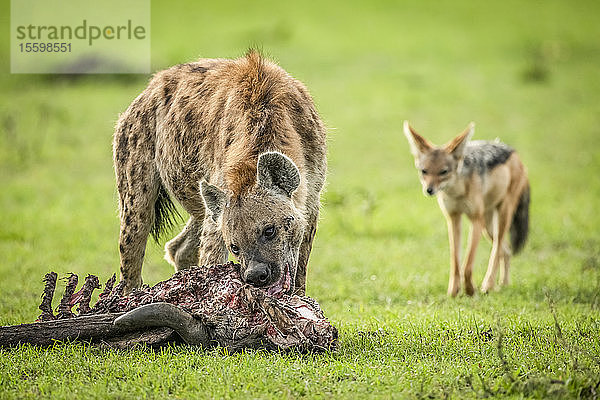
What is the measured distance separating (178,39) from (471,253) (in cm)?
1894

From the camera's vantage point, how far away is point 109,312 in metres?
5.72

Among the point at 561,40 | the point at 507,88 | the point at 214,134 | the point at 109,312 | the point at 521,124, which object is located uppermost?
the point at 561,40

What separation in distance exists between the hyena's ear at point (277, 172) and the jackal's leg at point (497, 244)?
12.7ft

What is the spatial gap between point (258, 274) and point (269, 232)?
0.29 metres

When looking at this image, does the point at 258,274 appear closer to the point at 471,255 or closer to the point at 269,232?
the point at 269,232

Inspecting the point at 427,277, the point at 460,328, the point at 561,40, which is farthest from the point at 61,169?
the point at 561,40

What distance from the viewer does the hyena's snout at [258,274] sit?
5234 millimetres

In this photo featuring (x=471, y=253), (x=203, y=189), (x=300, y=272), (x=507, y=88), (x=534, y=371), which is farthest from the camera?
(x=507, y=88)

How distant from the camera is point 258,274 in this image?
5.23 m

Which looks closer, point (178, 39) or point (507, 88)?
point (507, 88)

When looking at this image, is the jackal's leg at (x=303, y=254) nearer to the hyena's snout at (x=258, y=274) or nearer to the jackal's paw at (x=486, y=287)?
the hyena's snout at (x=258, y=274)

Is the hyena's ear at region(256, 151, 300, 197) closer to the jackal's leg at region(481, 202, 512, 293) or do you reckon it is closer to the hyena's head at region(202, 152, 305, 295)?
the hyena's head at region(202, 152, 305, 295)

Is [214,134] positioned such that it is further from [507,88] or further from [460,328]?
[507,88]

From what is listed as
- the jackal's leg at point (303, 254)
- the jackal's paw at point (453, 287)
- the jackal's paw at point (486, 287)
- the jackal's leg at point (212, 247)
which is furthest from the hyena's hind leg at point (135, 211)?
the jackal's paw at point (486, 287)
